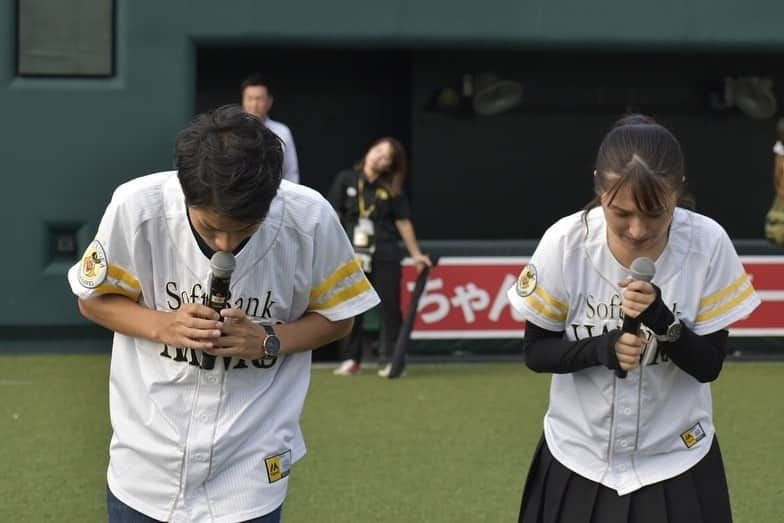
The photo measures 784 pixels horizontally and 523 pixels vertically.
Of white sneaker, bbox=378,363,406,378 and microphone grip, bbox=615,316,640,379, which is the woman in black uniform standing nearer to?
white sneaker, bbox=378,363,406,378

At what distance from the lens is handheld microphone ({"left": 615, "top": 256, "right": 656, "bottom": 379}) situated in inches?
131

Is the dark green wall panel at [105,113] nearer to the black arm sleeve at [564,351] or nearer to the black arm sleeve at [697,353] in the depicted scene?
the black arm sleeve at [564,351]

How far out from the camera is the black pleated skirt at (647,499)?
3.78m

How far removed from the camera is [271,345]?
3.37 metres

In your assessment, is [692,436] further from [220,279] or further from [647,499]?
[220,279]

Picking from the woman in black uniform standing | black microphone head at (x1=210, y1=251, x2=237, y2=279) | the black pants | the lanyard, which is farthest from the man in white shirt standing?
black microphone head at (x1=210, y1=251, x2=237, y2=279)

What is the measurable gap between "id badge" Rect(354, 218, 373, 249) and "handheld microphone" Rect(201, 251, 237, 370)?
7.19 meters

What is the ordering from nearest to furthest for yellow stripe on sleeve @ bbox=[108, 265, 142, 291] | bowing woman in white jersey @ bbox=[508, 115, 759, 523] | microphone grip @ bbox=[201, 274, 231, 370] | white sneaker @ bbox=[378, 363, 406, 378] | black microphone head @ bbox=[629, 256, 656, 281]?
1. microphone grip @ bbox=[201, 274, 231, 370]
2. black microphone head @ bbox=[629, 256, 656, 281]
3. yellow stripe on sleeve @ bbox=[108, 265, 142, 291]
4. bowing woman in white jersey @ bbox=[508, 115, 759, 523]
5. white sneaker @ bbox=[378, 363, 406, 378]

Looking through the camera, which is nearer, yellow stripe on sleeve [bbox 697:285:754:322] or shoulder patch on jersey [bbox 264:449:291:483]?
shoulder patch on jersey [bbox 264:449:291:483]

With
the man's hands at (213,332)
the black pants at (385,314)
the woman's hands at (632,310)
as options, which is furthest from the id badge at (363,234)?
the man's hands at (213,332)

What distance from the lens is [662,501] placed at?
3.77m

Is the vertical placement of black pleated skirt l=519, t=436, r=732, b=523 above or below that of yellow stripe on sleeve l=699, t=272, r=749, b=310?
below

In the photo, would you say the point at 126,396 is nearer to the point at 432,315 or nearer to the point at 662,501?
the point at 662,501

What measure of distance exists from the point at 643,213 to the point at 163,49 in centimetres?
884
